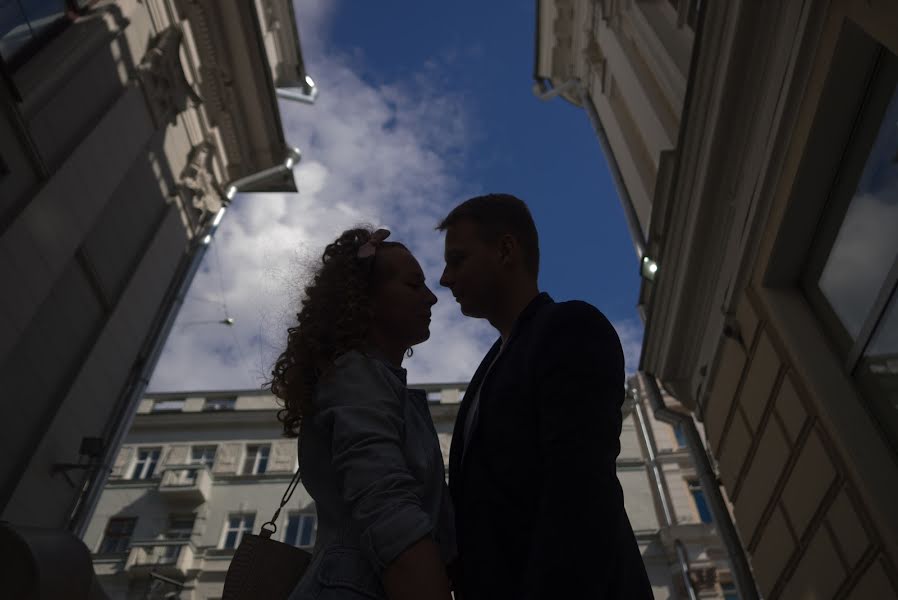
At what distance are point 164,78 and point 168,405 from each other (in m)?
26.8

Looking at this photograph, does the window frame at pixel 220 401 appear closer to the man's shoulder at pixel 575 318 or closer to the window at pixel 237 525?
the window at pixel 237 525

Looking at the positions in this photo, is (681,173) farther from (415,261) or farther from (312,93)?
(312,93)

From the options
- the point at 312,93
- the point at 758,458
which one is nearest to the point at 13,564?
the point at 758,458

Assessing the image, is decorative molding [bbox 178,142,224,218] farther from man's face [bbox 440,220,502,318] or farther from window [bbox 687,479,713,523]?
window [bbox 687,479,713,523]

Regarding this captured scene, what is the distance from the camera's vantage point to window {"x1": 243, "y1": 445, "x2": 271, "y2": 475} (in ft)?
99.8

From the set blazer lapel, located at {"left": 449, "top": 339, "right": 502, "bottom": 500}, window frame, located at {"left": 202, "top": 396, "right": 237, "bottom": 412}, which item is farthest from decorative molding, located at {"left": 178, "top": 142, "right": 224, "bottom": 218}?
window frame, located at {"left": 202, "top": 396, "right": 237, "bottom": 412}

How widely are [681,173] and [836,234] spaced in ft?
8.04

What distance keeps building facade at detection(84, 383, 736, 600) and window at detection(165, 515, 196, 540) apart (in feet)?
0.15

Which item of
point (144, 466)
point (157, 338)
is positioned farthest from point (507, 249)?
point (144, 466)

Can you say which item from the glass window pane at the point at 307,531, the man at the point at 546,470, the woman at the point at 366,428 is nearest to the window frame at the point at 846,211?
the man at the point at 546,470

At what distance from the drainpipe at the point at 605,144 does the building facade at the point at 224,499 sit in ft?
56.3

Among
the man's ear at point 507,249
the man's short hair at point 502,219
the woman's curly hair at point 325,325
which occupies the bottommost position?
the woman's curly hair at point 325,325

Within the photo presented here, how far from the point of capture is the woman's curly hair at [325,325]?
2309 mm

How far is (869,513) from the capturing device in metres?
4.36
